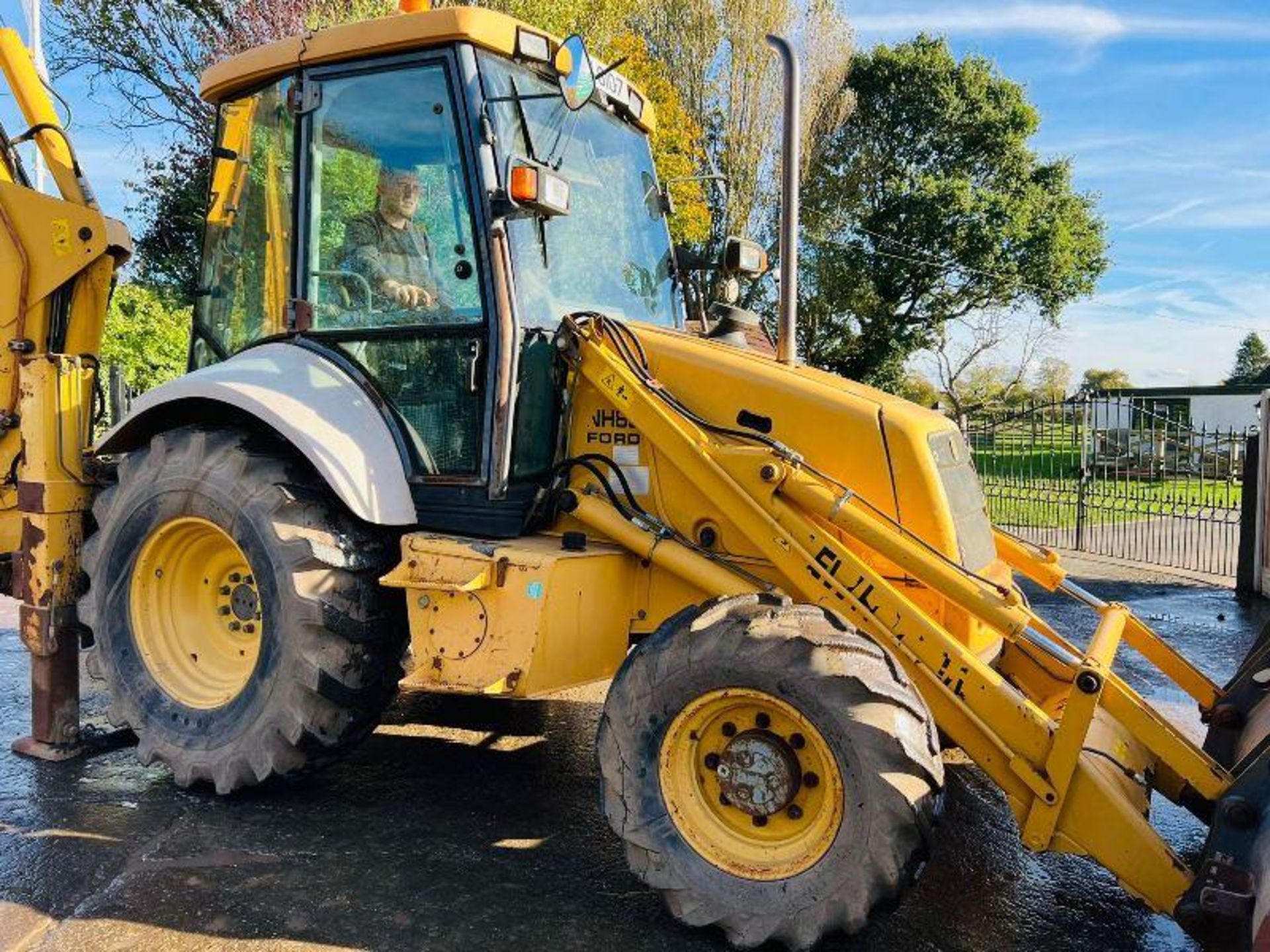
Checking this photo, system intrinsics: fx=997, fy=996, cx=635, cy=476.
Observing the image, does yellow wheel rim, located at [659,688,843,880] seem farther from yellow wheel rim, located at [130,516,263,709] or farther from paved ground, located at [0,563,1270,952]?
yellow wheel rim, located at [130,516,263,709]

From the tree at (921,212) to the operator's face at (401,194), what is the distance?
23.3 meters

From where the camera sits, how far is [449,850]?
3660 millimetres

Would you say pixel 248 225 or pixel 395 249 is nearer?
pixel 395 249

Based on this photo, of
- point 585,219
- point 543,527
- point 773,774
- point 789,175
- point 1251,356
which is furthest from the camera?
point 1251,356

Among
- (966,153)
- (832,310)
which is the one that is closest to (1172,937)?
(832,310)

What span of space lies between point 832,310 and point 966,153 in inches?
242

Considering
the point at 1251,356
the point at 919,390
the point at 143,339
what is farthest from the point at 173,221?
the point at 1251,356

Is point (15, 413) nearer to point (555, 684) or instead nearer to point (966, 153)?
point (555, 684)

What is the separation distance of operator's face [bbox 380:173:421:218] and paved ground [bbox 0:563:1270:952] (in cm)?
243

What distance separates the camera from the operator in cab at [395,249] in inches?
157

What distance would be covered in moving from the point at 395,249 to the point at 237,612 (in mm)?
1675

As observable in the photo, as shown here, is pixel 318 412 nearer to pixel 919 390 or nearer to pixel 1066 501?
pixel 1066 501

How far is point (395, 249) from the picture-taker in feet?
13.4

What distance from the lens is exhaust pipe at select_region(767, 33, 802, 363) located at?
3299mm
